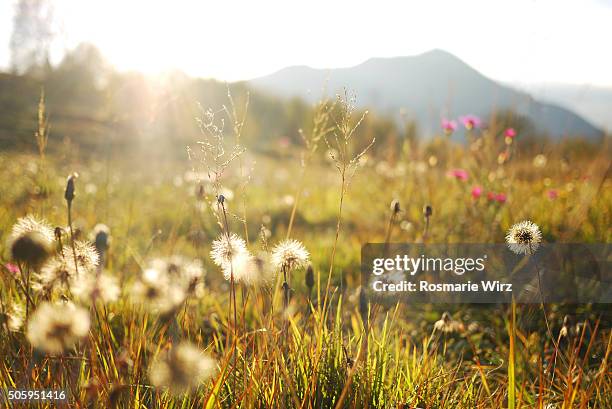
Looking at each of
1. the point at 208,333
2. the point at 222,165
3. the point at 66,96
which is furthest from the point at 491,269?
the point at 66,96

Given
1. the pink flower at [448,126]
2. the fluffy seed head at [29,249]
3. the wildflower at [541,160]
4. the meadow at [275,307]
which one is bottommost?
the meadow at [275,307]

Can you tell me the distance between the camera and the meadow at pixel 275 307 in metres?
1.34

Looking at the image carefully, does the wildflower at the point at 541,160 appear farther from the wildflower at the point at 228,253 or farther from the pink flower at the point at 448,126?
the wildflower at the point at 228,253

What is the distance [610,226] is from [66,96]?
27.2 m

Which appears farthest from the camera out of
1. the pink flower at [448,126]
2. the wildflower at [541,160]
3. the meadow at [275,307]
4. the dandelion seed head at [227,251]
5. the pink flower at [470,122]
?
the wildflower at [541,160]

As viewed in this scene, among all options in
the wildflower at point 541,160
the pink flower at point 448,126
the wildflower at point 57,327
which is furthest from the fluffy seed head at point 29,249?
the wildflower at point 541,160

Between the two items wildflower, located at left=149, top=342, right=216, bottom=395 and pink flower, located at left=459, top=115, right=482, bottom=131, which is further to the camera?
pink flower, located at left=459, top=115, right=482, bottom=131

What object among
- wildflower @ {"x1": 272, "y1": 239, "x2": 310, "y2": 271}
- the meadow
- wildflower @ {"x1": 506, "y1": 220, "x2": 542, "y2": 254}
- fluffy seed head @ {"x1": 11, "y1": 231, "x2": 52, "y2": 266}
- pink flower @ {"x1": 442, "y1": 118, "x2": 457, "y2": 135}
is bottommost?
the meadow

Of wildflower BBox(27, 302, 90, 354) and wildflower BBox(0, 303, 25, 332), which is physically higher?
wildflower BBox(27, 302, 90, 354)

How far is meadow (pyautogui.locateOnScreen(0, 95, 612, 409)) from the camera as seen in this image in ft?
4.40

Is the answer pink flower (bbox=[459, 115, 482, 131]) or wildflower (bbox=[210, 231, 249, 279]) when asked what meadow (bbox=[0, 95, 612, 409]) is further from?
pink flower (bbox=[459, 115, 482, 131])

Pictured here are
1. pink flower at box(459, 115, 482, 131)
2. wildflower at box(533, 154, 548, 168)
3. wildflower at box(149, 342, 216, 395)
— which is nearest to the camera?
wildflower at box(149, 342, 216, 395)

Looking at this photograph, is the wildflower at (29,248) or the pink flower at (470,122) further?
the pink flower at (470,122)

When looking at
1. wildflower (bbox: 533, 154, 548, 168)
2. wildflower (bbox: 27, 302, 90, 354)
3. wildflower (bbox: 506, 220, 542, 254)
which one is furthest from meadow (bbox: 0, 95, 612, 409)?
wildflower (bbox: 506, 220, 542, 254)
